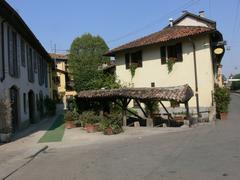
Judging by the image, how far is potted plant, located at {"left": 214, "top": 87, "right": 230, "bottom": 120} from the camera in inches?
1032

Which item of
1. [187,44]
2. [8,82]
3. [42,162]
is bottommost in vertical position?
[42,162]

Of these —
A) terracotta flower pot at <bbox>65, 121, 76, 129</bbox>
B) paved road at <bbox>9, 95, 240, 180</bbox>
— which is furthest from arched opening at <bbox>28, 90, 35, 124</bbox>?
paved road at <bbox>9, 95, 240, 180</bbox>

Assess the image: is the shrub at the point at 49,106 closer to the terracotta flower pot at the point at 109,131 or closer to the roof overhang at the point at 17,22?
the roof overhang at the point at 17,22

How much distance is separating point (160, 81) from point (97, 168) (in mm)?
21557

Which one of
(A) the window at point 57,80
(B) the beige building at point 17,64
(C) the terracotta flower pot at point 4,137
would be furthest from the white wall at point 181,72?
(A) the window at point 57,80

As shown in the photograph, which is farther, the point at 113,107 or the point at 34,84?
the point at 34,84

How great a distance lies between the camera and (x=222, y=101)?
2645 cm

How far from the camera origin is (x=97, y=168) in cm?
1001

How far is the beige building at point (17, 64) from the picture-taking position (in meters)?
19.3

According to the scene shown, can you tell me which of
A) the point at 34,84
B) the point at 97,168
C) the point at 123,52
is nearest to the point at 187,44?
the point at 123,52

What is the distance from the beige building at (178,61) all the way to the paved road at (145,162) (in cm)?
1395

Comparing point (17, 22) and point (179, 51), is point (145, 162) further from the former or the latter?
point (179, 51)

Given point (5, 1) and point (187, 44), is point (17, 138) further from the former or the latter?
point (187, 44)

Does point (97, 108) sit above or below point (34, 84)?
below
